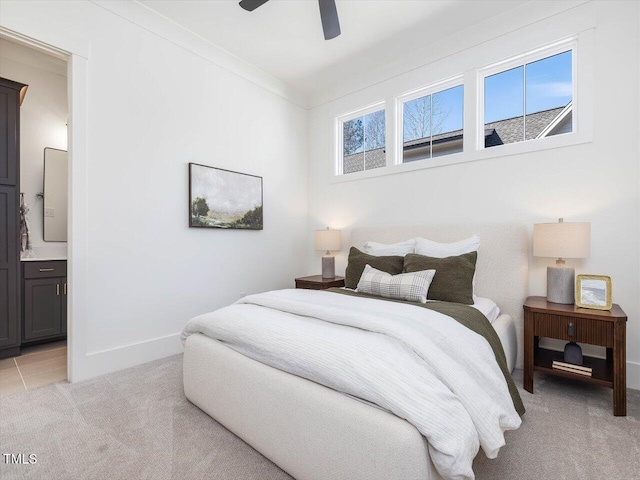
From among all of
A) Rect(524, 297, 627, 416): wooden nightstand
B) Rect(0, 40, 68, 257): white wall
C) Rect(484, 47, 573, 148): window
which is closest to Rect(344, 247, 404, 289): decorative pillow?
Rect(524, 297, 627, 416): wooden nightstand

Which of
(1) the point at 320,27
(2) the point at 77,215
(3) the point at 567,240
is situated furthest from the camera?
(1) the point at 320,27

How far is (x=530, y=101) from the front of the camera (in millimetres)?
2842

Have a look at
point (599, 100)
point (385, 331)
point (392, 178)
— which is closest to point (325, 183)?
point (392, 178)

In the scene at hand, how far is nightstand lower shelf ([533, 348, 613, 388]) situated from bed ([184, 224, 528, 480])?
0.72 ft

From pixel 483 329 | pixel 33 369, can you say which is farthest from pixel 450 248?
pixel 33 369

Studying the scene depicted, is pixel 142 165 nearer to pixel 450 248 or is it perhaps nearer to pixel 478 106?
pixel 450 248

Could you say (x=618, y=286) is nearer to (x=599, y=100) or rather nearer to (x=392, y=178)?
(x=599, y=100)

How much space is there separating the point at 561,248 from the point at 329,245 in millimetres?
2204

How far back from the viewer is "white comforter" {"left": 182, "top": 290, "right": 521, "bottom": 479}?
1.08 m

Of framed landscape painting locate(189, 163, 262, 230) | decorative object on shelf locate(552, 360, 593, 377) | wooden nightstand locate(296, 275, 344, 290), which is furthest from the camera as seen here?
wooden nightstand locate(296, 275, 344, 290)

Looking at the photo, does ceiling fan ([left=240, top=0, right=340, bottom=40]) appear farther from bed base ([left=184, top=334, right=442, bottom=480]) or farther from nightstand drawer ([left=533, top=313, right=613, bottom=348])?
nightstand drawer ([left=533, top=313, right=613, bottom=348])

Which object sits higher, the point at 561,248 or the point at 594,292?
the point at 561,248

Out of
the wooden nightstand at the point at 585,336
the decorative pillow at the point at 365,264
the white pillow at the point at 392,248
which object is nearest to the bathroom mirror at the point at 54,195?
the decorative pillow at the point at 365,264

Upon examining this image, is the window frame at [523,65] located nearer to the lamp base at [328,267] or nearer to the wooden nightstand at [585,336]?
the wooden nightstand at [585,336]
